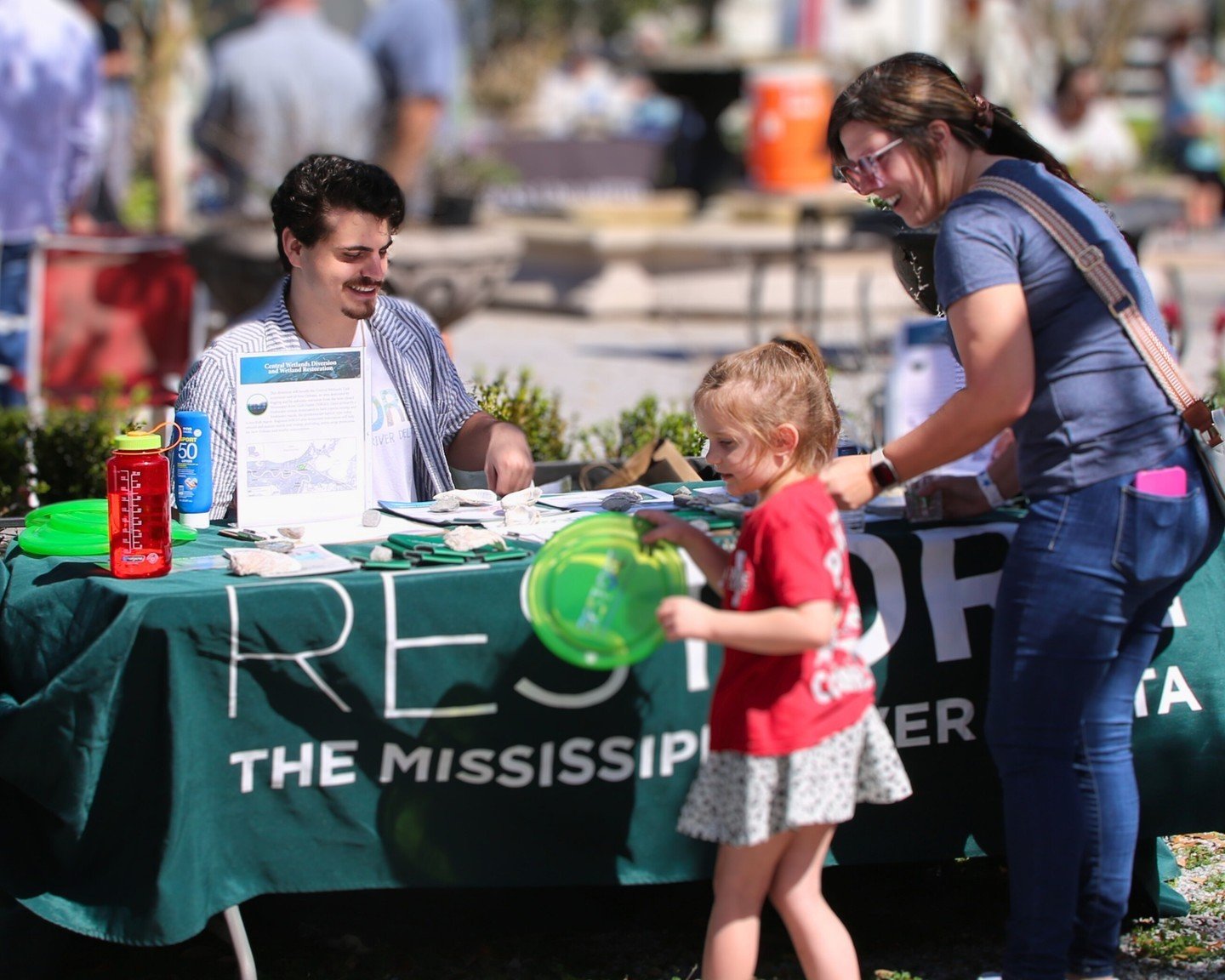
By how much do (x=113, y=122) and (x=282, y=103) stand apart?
263 cm

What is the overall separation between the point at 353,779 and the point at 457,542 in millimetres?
475

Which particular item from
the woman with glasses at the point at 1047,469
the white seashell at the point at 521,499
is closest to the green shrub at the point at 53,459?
the white seashell at the point at 521,499

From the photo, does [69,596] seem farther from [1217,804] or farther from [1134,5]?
[1134,5]

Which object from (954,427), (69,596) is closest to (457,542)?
(69,596)

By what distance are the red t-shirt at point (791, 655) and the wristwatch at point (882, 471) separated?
0.58ft

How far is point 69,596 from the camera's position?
3.02 m

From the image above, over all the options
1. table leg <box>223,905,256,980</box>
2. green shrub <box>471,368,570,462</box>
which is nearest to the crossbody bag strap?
table leg <box>223,905,256,980</box>

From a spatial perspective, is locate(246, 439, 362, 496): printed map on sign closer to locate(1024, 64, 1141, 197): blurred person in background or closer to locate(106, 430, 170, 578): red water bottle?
locate(106, 430, 170, 578): red water bottle

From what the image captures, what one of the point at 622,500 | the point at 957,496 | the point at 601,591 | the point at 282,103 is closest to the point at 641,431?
the point at 622,500

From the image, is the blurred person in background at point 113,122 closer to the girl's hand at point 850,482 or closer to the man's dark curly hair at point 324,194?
the man's dark curly hair at point 324,194

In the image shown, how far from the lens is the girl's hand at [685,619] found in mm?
2627

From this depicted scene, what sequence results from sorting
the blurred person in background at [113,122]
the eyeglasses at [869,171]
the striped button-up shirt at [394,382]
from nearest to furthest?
the eyeglasses at [869,171] < the striped button-up shirt at [394,382] < the blurred person in background at [113,122]

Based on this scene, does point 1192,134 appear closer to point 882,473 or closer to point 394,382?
point 394,382

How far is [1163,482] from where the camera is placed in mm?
2859
